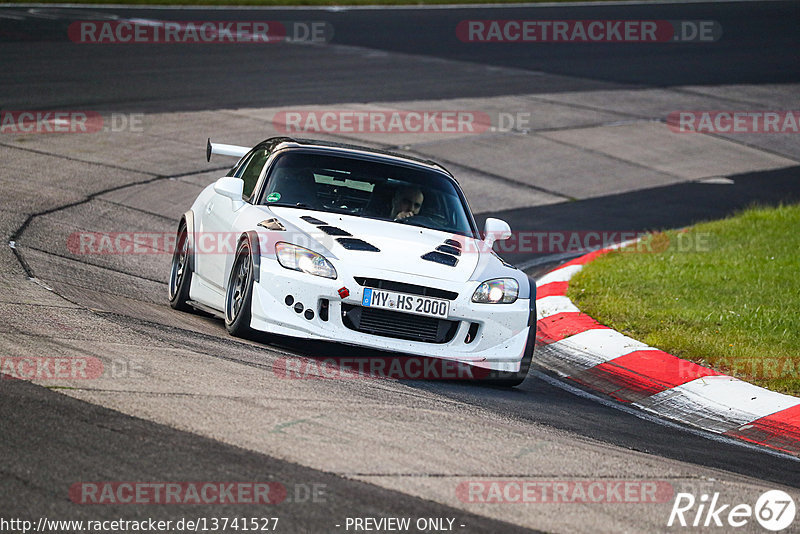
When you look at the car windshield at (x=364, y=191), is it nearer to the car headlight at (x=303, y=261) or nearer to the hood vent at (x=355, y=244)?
the hood vent at (x=355, y=244)

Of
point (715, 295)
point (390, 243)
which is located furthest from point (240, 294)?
point (715, 295)

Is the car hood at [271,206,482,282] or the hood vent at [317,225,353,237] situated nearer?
the car hood at [271,206,482,282]

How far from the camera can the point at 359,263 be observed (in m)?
7.14

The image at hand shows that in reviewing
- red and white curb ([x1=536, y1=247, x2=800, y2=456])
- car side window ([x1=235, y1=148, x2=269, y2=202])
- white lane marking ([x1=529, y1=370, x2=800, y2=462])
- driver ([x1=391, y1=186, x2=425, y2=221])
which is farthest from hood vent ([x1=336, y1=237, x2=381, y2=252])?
red and white curb ([x1=536, y1=247, x2=800, y2=456])

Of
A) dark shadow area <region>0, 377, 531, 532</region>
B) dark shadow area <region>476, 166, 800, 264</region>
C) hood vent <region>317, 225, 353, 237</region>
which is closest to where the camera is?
dark shadow area <region>0, 377, 531, 532</region>

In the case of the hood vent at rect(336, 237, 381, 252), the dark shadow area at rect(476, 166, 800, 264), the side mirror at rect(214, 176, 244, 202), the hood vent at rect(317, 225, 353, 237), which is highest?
the side mirror at rect(214, 176, 244, 202)

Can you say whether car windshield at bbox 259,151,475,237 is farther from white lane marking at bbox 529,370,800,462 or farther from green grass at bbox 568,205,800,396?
green grass at bbox 568,205,800,396

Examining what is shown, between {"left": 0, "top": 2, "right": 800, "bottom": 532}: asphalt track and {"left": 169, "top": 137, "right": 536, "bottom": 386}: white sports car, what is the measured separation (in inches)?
11.7

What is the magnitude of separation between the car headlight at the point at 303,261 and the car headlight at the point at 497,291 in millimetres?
973

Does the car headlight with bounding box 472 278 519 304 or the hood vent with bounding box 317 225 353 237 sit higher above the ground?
the hood vent with bounding box 317 225 353 237

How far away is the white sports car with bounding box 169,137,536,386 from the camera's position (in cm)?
707

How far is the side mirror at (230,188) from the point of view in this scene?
8.30 meters

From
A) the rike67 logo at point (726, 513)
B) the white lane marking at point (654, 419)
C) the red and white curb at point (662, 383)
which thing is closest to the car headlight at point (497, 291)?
the white lane marking at point (654, 419)

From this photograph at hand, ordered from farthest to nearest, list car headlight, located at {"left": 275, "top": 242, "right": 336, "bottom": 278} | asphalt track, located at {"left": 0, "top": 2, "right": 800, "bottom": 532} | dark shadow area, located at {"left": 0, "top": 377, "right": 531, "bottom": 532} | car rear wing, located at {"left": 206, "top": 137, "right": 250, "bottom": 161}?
car rear wing, located at {"left": 206, "top": 137, "right": 250, "bottom": 161} < car headlight, located at {"left": 275, "top": 242, "right": 336, "bottom": 278} < asphalt track, located at {"left": 0, "top": 2, "right": 800, "bottom": 532} < dark shadow area, located at {"left": 0, "top": 377, "right": 531, "bottom": 532}
